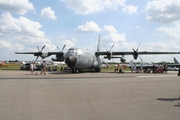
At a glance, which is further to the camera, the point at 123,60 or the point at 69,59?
the point at 123,60

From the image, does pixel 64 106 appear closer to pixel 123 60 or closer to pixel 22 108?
pixel 22 108

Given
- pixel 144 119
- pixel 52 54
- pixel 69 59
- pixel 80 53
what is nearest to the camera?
pixel 144 119

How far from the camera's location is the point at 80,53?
27875 millimetres

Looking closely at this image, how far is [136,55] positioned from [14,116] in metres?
30.9

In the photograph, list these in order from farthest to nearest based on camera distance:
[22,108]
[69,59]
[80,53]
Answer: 1. [80,53]
2. [69,59]
3. [22,108]

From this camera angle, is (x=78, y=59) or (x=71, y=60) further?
(x=78, y=59)

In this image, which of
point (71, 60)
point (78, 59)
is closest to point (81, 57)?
point (78, 59)

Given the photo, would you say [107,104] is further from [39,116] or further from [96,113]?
[39,116]

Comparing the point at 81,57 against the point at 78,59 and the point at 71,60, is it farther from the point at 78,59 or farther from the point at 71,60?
the point at 71,60

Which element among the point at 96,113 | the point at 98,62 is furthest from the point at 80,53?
the point at 96,113

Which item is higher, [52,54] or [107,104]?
[52,54]

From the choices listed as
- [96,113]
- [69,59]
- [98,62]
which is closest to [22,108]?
[96,113]

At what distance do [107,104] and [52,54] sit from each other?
106ft

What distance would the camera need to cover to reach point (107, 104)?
7.31 m
